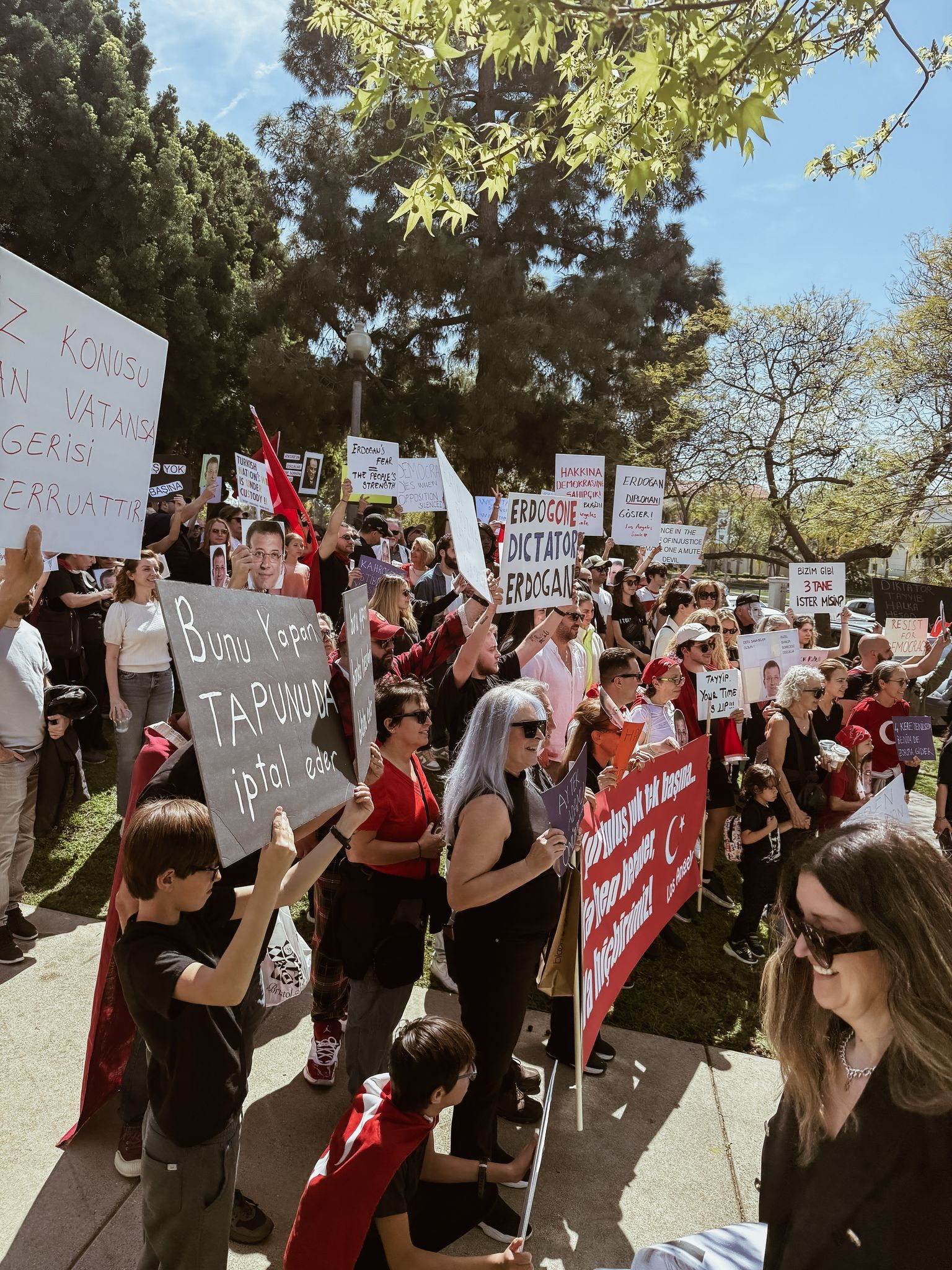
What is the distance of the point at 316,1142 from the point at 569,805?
1.79 meters

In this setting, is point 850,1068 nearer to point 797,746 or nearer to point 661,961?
point 661,961

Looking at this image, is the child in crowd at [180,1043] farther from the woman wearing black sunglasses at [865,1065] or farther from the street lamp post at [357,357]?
the street lamp post at [357,357]

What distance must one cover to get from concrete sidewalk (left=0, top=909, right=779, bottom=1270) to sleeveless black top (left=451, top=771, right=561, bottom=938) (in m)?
1.08

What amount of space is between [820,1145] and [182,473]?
37.9ft

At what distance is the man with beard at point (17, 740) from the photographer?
14.7 feet

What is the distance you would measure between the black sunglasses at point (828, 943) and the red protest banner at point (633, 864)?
1.52 m

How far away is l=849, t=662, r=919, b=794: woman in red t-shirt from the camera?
659 centimetres

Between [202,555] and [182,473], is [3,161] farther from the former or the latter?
[202,555]

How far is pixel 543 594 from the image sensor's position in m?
5.13

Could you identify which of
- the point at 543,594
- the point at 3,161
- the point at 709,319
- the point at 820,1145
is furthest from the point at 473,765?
the point at 3,161

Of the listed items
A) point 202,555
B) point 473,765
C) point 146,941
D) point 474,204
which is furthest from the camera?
point 474,204

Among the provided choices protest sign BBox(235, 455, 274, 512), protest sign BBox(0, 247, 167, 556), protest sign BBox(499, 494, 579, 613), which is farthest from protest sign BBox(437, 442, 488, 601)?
protest sign BBox(235, 455, 274, 512)

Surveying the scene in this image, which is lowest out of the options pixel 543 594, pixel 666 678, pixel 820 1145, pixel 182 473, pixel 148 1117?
pixel 148 1117

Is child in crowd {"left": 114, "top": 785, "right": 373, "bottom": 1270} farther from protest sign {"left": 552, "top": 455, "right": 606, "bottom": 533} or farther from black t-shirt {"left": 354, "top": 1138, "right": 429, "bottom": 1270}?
protest sign {"left": 552, "top": 455, "right": 606, "bottom": 533}
